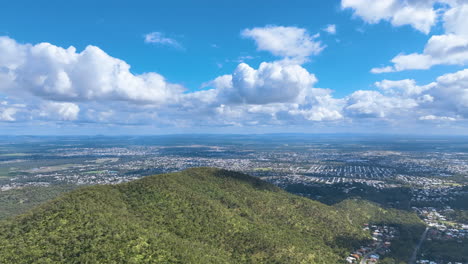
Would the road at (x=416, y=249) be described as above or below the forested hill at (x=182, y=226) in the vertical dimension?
below

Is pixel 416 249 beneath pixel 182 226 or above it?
beneath

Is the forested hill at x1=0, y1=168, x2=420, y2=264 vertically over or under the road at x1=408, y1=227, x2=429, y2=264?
over

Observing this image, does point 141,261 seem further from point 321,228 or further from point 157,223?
point 321,228

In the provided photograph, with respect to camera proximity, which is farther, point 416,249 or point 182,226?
point 416,249

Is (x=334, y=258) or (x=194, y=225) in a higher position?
(x=194, y=225)

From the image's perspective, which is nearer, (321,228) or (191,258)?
(191,258)

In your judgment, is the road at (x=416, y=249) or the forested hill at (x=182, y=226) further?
the road at (x=416, y=249)

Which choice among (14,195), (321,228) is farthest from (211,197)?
(14,195)

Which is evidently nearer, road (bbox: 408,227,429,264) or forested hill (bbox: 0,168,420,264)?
forested hill (bbox: 0,168,420,264)
